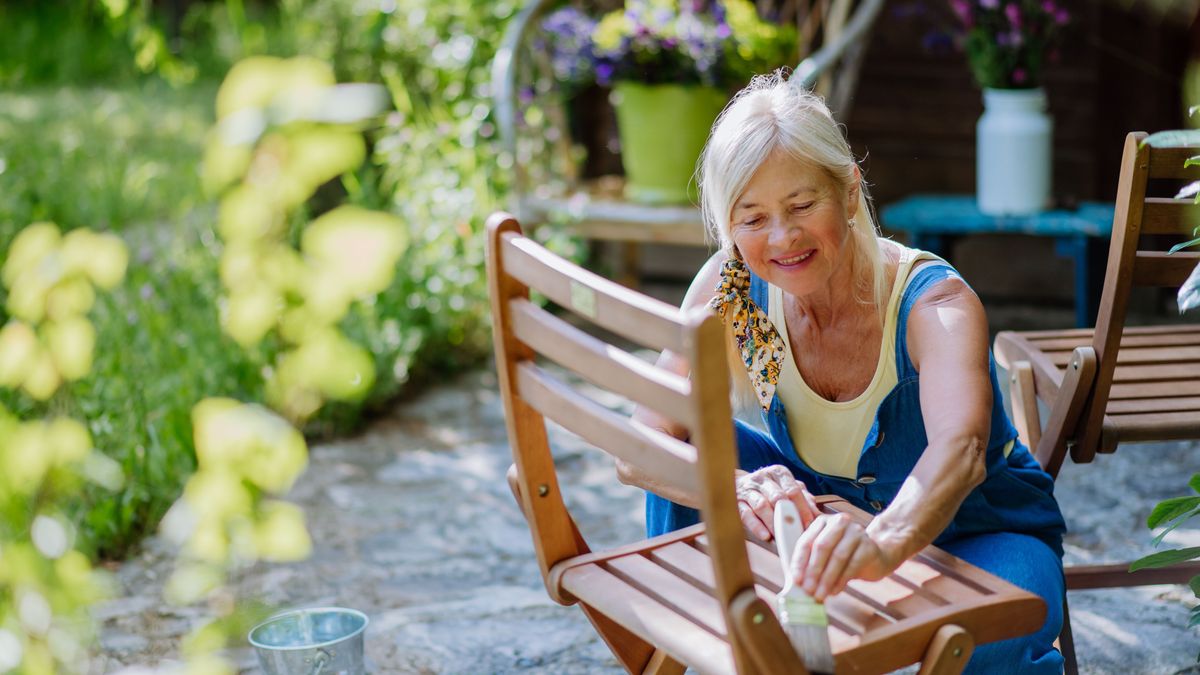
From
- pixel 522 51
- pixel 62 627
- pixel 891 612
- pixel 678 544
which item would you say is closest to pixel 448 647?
pixel 678 544

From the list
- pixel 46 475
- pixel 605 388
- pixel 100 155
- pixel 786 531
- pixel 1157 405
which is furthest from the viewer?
pixel 100 155

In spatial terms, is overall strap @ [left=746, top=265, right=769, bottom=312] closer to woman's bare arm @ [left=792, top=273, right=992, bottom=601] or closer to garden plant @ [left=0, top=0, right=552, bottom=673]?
woman's bare arm @ [left=792, top=273, right=992, bottom=601]

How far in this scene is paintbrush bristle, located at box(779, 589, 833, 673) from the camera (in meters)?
1.48

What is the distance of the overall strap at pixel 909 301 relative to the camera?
1960 mm

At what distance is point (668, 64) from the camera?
4.50m

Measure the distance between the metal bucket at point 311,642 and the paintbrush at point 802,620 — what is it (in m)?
0.89

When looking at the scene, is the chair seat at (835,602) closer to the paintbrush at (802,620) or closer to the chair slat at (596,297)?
the paintbrush at (802,620)

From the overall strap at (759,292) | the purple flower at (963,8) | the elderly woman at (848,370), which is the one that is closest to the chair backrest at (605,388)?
the elderly woman at (848,370)

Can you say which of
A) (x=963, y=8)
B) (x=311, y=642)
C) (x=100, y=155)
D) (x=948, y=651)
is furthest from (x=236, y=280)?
(x=100, y=155)

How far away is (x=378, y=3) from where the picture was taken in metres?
5.50

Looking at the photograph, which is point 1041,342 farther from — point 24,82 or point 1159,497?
point 24,82

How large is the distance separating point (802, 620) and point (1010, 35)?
3222mm

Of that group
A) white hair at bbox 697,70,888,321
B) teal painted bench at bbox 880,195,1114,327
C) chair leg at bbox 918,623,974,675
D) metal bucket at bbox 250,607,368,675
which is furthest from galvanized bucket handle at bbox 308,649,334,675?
teal painted bench at bbox 880,195,1114,327

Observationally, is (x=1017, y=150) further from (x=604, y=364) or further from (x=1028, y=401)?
(x=604, y=364)
